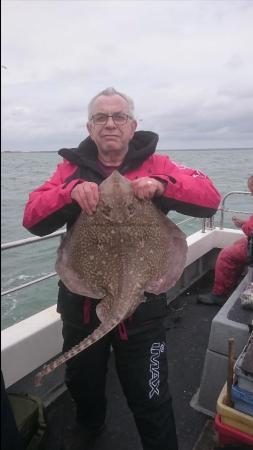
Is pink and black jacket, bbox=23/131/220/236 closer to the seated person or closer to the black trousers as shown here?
the black trousers

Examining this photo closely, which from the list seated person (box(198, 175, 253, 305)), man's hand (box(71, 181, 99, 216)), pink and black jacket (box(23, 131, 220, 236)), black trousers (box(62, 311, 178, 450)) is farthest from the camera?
seated person (box(198, 175, 253, 305))

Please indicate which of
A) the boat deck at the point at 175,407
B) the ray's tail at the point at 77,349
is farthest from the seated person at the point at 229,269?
the ray's tail at the point at 77,349

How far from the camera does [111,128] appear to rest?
2.35 metres

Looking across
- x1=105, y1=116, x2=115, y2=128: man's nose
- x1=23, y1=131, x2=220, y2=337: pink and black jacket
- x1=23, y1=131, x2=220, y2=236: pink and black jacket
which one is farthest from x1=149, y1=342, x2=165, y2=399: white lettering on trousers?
x1=105, y1=116, x2=115, y2=128: man's nose

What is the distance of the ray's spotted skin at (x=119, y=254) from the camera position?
208 centimetres

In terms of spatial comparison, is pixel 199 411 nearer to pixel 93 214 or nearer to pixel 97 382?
pixel 97 382

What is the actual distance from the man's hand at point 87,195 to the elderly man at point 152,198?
136 mm

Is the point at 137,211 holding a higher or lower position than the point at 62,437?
higher

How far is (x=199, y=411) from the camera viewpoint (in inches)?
136

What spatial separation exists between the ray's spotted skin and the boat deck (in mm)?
1705

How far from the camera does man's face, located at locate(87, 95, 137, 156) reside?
2363mm

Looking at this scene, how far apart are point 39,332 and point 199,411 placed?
1.68 metres

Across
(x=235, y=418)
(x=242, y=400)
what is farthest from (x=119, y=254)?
(x=235, y=418)

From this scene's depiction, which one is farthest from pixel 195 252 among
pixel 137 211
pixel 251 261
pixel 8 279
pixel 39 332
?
pixel 8 279
